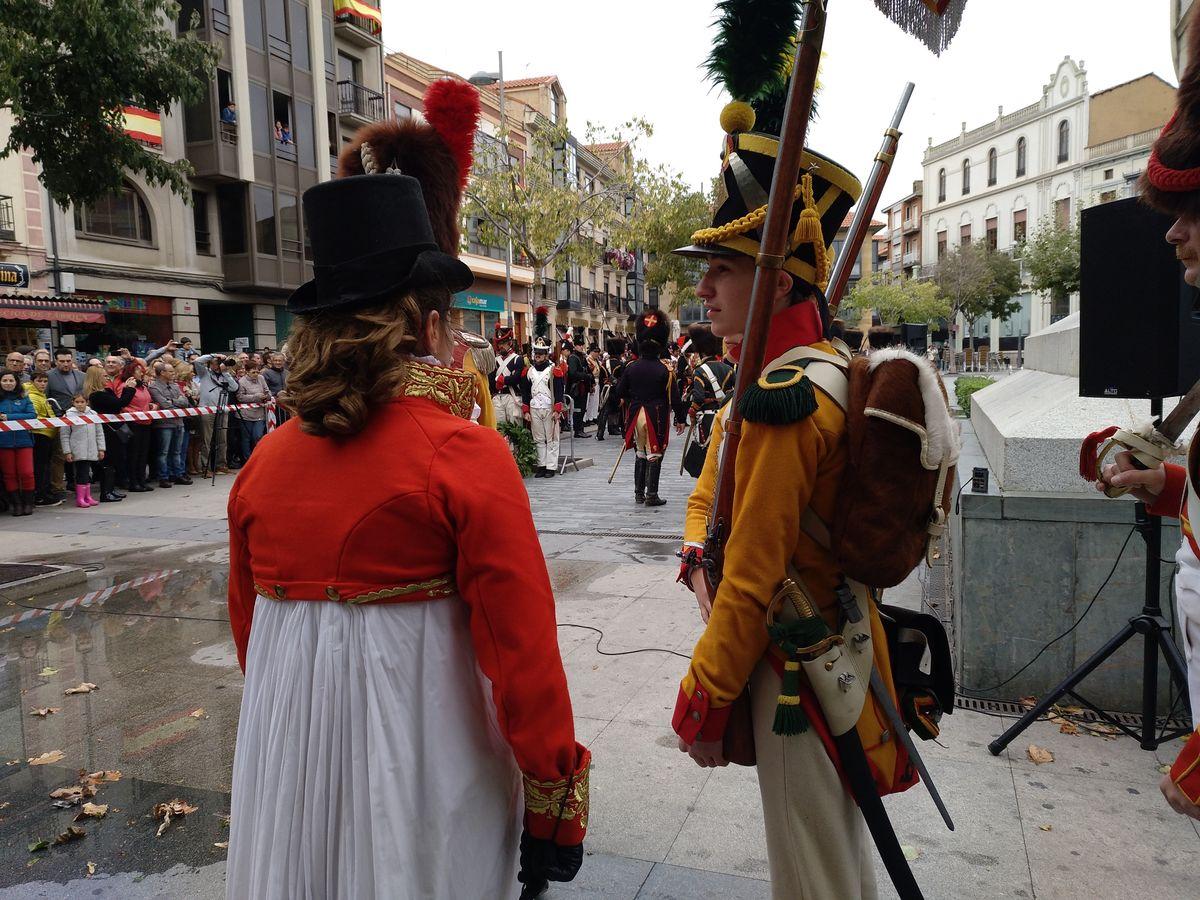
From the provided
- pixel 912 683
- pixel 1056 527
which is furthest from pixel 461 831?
pixel 1056 527

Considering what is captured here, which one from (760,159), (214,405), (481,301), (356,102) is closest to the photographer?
(760,159)

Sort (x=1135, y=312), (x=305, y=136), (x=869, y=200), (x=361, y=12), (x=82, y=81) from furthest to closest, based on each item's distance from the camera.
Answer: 1. (x=361, y=12)
2. (x=305, y=136)
3. (x=82, y=81)
4. (x=1135, y=312)
5. (x=869, y=200)

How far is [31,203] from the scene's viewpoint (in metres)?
17.6

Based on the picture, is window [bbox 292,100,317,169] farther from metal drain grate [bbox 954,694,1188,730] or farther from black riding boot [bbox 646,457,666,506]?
metal drain grate [bbox 954,694,1188,730]

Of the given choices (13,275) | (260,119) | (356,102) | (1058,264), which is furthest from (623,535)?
(1058,264)

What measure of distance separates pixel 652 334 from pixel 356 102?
2374 centimetres

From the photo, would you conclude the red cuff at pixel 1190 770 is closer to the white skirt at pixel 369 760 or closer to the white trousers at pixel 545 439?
the white skirt at pixel 369 760

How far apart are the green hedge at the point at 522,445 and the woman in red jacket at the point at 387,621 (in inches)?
421

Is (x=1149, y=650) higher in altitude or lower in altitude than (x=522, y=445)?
lower

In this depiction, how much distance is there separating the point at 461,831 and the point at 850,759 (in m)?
0.86

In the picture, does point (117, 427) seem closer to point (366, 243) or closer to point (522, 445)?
point (522, 445)

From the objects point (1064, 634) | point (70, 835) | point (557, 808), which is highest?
point (557, 808)

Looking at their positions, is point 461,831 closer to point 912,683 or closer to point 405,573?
point 405,573

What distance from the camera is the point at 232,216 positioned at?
80.3ft
